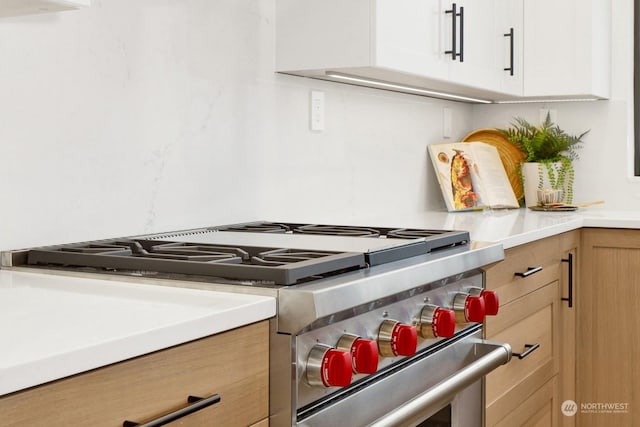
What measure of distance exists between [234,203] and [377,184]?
75 centimetres

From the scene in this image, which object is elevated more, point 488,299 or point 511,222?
point 511,222

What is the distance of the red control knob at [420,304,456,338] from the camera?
135 centimetres

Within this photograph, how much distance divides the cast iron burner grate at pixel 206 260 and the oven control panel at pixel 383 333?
0.08m

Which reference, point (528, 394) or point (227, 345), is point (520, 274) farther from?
point (227, 345)

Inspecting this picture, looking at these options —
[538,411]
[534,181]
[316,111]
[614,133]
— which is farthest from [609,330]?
[316,111]

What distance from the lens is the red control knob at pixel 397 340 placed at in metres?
1.20

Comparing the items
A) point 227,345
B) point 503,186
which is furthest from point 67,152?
point 503,186

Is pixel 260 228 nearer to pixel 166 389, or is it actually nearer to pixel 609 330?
pixel 166 389

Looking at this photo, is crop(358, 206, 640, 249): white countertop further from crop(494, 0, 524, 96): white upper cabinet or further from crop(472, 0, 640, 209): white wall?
crop(494, 0, 524, 96): white upper cabinet

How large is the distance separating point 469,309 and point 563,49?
1.75 meters

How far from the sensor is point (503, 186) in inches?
117

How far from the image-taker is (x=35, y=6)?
1.15 meters

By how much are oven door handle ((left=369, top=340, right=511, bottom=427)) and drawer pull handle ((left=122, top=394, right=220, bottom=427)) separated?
35 cm

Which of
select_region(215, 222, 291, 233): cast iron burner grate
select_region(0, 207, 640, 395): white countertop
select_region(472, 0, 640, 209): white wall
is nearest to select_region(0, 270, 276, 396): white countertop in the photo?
select_region(0, 207, 640, 395): white countertop
